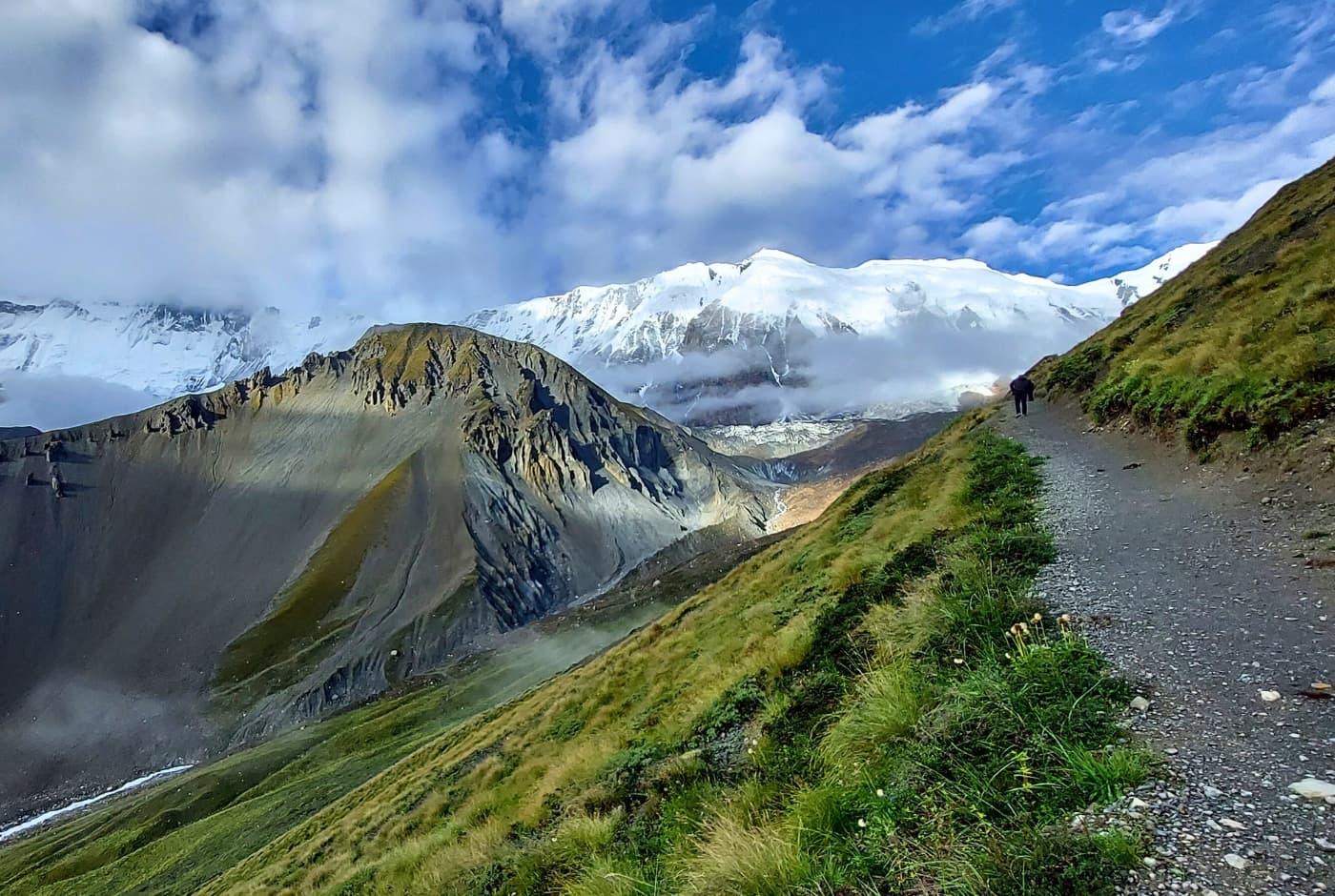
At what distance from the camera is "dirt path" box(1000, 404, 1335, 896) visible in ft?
15.3

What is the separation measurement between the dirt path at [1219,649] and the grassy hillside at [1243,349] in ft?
5.63

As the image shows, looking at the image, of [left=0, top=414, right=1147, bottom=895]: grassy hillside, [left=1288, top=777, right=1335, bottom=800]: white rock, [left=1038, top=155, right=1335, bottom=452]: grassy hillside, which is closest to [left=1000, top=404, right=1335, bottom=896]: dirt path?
[left=1288, top=777, right=1335, bottom=800]: white rock

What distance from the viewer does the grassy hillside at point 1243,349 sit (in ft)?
47.2

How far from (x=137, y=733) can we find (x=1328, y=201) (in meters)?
202

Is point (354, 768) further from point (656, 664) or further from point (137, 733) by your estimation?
point (137, 733)

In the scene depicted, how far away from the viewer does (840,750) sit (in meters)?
7.77

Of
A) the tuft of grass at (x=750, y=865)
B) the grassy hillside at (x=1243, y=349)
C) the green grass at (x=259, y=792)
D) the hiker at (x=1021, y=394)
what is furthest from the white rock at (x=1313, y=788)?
the green grass at (x=259, y=792)

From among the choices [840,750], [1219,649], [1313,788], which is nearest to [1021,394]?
[1219,649]

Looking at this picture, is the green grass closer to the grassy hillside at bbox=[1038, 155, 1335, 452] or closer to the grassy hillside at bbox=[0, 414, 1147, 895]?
the grassy hillside at bbox=[0, 414, 1147, 895]

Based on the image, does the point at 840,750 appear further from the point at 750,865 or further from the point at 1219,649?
the point at 1219,649

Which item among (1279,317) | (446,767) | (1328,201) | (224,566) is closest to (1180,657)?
(1279,317)

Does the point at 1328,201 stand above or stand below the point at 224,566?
below

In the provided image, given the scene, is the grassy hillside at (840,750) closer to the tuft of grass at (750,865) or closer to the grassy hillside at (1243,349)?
the tuft of grass at (750,865)

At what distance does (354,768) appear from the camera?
73.4 metres
